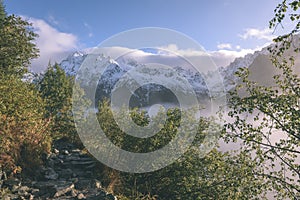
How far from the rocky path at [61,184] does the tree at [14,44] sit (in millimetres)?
15356

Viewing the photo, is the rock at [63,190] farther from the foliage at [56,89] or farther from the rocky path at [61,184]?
the foliage at [56,89]

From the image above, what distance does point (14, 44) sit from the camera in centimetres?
2678

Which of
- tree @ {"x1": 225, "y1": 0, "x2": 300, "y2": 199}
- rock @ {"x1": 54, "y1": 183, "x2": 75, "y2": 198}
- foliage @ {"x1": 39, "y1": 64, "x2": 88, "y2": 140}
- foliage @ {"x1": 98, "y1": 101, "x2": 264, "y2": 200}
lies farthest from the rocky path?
foliage @ {"x1": 39, "y1": 64, "x2": 88, "y2": 140}

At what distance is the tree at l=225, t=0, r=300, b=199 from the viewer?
831 cm

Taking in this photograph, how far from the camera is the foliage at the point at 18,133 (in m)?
11.4

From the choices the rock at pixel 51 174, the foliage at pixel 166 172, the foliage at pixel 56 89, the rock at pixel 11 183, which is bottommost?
the rock at pixel 11 183

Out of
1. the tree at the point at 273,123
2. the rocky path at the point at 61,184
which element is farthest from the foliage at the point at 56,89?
the tree at the point at 273,123

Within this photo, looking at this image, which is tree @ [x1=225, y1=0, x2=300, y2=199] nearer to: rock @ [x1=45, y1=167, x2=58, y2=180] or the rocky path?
the rocky path

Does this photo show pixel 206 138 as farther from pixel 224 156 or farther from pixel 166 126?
pixel 224 156

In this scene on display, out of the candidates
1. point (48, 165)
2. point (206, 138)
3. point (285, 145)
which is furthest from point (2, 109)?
point (285, 145)

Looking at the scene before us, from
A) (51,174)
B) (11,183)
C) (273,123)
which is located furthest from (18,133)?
(273,123)

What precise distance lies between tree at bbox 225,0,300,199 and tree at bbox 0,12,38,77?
2276 cm

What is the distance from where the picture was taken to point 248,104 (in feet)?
27.8

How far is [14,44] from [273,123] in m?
24.5
